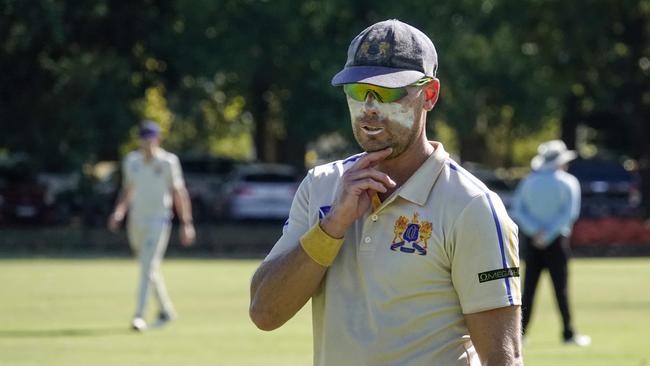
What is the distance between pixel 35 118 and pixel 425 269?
31.8 metres

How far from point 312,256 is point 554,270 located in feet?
35.3

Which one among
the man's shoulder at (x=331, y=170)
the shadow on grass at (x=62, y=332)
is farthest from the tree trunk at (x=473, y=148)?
the man's shoulder at (x=331, y=170)

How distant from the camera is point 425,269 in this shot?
412 centimetres

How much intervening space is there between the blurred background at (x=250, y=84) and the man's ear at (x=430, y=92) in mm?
25619

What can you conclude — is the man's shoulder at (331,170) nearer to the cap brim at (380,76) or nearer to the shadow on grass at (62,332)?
the cap brim at (380,76)

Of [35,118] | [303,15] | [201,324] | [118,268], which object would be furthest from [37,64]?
[201,324]

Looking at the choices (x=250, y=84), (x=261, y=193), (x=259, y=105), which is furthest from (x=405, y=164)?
(x=259, y=105)

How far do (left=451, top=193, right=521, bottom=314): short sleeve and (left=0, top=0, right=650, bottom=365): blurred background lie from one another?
25750 millimetres

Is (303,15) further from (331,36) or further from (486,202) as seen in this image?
(486,202)

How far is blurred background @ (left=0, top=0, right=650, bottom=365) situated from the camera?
114ft

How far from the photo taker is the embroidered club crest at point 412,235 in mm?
4102

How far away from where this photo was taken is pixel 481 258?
4.09 meters

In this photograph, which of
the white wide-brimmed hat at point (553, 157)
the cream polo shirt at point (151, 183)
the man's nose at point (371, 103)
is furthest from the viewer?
the cream polo shirt at point (151, 183)

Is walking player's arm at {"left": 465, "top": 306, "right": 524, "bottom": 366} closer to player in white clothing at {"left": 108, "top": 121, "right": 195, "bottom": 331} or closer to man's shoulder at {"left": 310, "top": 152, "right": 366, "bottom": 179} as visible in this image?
man's shoulder at {"left": 310, "top": 152, "right": 366, "bottom": 179}
